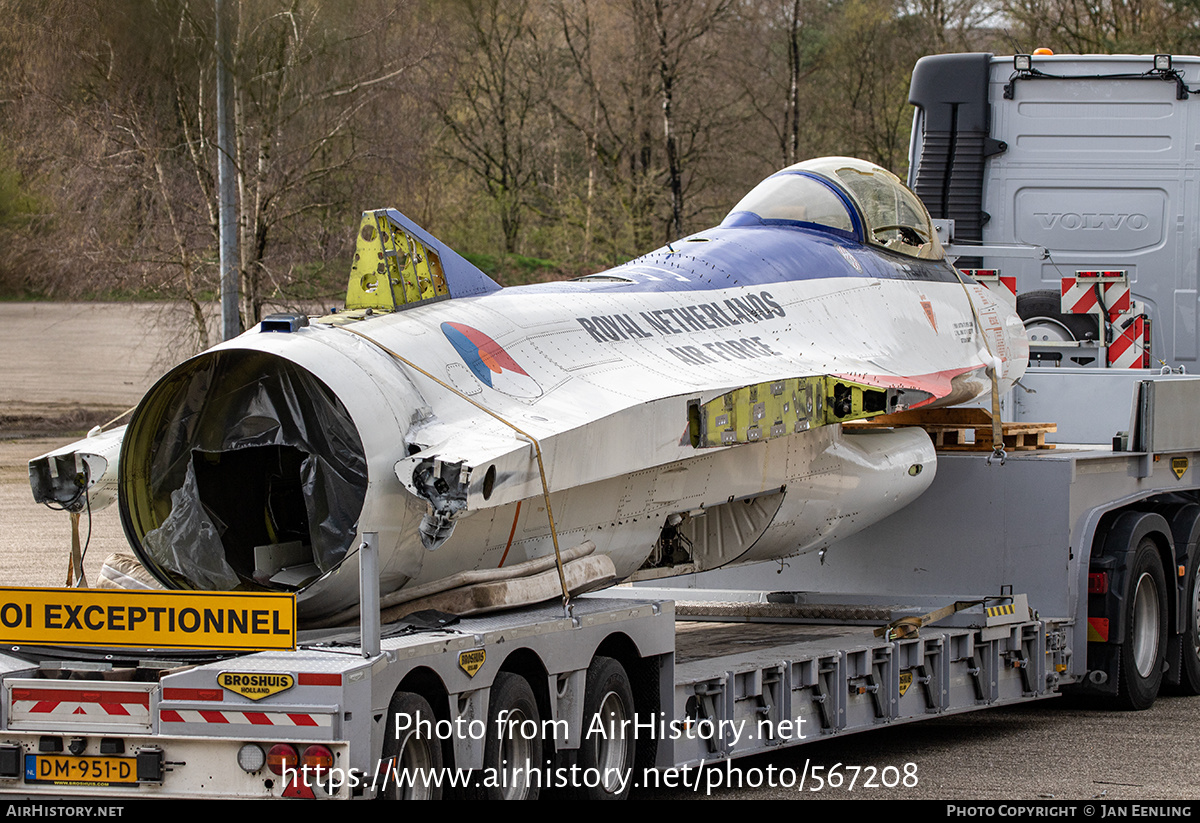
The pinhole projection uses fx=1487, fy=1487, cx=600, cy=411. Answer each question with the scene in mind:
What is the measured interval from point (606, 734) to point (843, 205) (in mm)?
4359

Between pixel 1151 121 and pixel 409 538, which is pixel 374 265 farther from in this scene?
pixel 1151 121

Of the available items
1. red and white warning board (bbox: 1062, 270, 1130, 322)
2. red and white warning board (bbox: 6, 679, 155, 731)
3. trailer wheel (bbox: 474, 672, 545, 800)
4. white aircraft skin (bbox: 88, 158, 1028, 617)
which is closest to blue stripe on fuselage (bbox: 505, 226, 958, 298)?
white aircraft skin (bbox: 88, 158, 1028, 617)

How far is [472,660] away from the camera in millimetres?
5957

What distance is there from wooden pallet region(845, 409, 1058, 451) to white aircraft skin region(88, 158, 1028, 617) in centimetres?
106

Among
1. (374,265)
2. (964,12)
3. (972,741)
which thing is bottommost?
(972,741)

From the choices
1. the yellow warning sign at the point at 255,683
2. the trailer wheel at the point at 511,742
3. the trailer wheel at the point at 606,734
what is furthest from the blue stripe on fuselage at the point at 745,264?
the yellow warning sign at the point at 255,683

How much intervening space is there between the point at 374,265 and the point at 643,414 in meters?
1.44

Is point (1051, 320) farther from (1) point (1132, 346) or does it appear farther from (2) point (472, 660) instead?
(2) point (472, 660)

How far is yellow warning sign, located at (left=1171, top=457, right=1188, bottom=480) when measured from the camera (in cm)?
1135

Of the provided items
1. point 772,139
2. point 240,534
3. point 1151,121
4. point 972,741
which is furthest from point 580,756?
point 772,139

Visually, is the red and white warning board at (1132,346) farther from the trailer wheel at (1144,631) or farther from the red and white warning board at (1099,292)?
the trailer wheel at (1144,631)

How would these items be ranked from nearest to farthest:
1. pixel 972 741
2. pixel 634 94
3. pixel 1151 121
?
pixel 972 741, pixel 1151 121, pixel 634 94

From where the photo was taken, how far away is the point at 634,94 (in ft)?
119

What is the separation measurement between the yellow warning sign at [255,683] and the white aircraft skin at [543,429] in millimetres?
900
